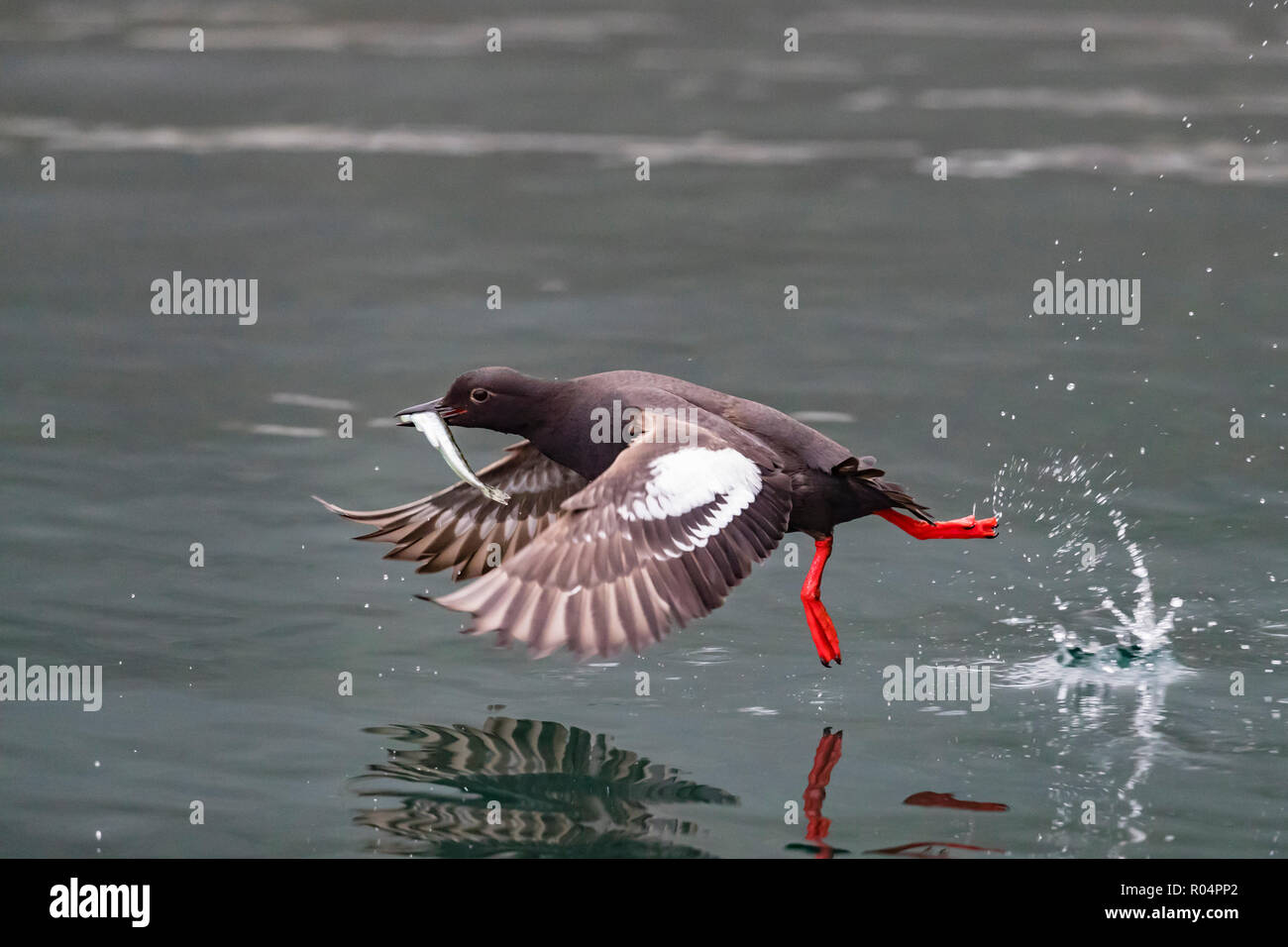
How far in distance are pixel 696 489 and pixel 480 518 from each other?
2.12 m

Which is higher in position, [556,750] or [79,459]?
[79,459]

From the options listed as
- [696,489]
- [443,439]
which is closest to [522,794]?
[696,489]

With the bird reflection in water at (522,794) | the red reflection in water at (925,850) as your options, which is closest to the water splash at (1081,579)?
the red reflection in water at (925,850)

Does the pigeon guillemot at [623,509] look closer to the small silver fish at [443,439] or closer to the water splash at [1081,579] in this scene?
the small silver fish at [443,439]

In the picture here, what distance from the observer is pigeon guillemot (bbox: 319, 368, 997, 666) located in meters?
8.27

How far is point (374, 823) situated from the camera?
850cm

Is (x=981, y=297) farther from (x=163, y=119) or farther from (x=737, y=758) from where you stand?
(x=163, y=119)

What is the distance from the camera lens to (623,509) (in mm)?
8539

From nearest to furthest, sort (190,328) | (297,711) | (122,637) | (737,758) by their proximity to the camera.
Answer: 1. (737,758)
2. (297,711)
3. (122,637)
4. (190,328)

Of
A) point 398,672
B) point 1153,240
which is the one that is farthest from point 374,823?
point 1153,240

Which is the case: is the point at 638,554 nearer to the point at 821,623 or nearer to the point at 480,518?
the point at 821,623

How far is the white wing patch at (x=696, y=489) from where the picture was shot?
28.1 ft

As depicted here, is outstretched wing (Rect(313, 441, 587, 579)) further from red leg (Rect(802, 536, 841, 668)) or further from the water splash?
the water splash

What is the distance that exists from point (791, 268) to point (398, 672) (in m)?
8.15
